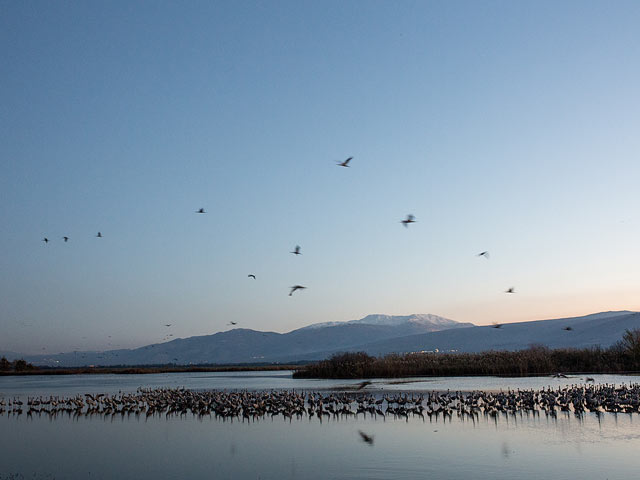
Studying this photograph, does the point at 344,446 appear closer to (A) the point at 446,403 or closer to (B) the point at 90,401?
(A) the point at 446,403

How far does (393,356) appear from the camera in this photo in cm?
5409

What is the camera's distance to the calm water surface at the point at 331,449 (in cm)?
1479

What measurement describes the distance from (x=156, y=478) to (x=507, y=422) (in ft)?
39.0

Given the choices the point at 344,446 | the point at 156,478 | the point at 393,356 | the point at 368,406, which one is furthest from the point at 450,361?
the point at 156,478

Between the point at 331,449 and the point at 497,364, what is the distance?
37.1 m

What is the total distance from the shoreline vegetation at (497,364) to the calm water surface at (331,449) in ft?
93.0

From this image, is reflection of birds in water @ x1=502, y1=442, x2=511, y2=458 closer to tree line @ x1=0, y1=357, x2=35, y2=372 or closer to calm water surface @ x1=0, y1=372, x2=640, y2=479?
calm water surface @ x1=0, y1=372, x2=640, y2=479

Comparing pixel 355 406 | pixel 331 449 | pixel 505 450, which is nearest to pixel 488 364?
pixel 355 406

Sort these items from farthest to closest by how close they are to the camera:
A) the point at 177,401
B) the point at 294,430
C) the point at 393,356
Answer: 1. the point at 393,356
2. the point at 177,401
3. the point at 294,430

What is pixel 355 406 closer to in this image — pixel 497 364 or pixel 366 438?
pixel 366 438

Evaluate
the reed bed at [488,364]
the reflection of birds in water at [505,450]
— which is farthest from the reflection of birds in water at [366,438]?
the reed bed at [488,364]

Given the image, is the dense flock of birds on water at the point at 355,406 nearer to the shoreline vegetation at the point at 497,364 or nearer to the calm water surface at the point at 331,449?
the calm water surface at the point at 331,449

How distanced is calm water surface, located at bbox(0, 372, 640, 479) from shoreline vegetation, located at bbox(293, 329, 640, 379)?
28360mm

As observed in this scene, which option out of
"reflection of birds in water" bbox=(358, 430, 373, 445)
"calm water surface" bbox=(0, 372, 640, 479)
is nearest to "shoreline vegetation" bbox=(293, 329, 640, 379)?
"calm water surface" bbox=(0, 372, 640, 479)
